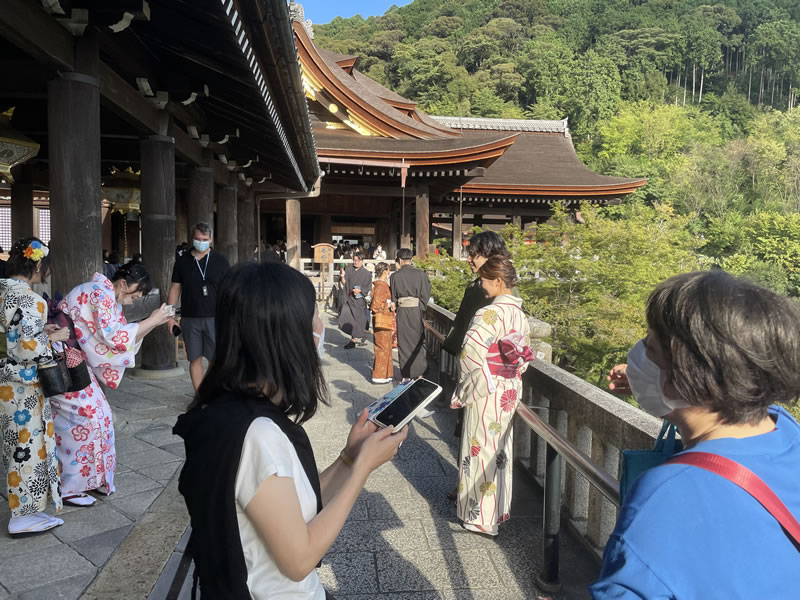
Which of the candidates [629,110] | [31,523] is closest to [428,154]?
[31,523]

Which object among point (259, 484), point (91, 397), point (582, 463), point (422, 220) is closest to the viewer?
point (259, 484)

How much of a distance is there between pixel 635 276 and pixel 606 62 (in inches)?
2261

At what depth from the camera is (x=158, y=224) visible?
6152 millimetres

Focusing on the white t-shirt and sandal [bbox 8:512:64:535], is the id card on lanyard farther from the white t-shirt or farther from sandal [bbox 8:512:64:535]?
the white t-shirt

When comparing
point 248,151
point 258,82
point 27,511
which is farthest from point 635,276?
point 27,511

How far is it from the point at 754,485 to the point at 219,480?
2.94ft

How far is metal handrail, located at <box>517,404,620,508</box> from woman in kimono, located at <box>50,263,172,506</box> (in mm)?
2290

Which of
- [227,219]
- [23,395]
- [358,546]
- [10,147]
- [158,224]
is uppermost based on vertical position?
[10,147]

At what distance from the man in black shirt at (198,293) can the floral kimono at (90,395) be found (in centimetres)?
177

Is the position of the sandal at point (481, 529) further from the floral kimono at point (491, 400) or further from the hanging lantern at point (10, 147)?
the hanging lantern at point (10, 147)

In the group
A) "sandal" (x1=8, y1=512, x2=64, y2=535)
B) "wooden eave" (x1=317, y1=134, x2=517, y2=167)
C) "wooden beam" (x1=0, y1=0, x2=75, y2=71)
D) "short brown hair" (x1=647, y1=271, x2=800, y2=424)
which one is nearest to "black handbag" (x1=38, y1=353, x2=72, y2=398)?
"sandal" (x1=8, y1=512, x2=64, y2=535)

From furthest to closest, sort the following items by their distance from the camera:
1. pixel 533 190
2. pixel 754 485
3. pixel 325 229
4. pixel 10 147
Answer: pixel 325 229
pixel 533 190
pixel 10 147
pixel 754 485

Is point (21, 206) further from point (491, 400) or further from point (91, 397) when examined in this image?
point (491, 400)

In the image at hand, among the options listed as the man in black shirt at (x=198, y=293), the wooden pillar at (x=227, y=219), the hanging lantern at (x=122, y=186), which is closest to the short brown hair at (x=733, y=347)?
the man in black shirt at (x=198, y=293)
